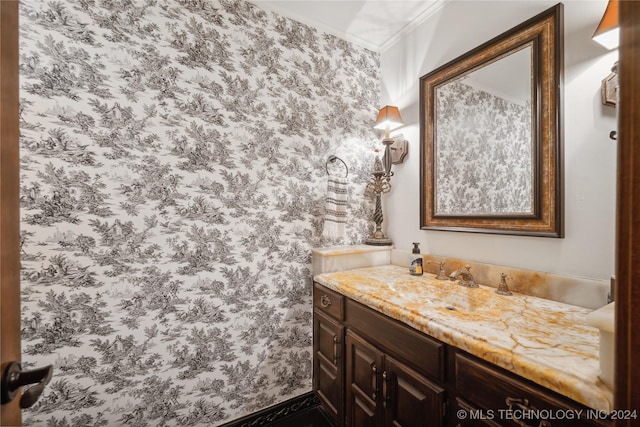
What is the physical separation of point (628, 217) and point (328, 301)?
1.35m

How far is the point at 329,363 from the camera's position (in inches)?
62.9

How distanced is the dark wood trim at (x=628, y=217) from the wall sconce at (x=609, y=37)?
0.58 m

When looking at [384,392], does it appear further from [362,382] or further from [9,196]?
[9,196]

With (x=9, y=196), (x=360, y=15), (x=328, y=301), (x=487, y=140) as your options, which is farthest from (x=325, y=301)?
(x=360, y=15)

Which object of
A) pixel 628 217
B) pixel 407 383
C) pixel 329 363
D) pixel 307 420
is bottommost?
pixel 307 420

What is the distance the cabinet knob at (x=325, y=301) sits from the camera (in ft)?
5.25

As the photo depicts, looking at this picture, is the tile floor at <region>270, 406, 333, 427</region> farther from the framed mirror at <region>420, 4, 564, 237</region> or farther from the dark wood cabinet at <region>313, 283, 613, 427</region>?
the framed mirror at <region>420, 4, 564, 237</region>

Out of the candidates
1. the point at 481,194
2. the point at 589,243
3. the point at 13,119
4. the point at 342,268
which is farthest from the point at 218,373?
the point at 589,243

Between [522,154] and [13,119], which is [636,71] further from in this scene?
[13,119]

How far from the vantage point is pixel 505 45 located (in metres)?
1.33

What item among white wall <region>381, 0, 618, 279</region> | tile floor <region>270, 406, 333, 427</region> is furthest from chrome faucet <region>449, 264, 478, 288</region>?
tile floor <region>270, 406, 333, 427</region>

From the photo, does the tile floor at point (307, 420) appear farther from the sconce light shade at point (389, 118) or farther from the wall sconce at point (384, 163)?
the sconce light shade at point (389, 118)

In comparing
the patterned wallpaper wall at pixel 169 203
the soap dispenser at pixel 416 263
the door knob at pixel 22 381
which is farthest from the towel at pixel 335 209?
the door knob at pixel 22 381

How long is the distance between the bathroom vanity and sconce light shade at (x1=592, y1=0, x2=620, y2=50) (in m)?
1.02
